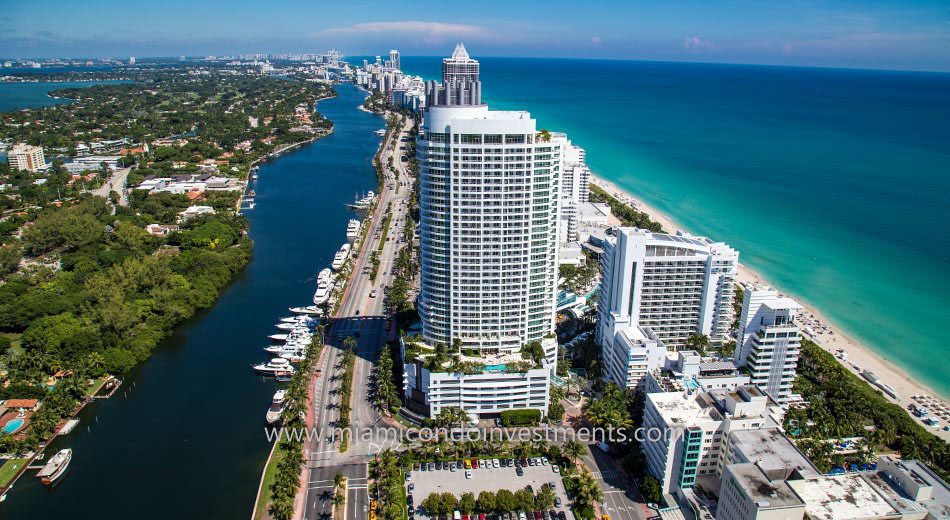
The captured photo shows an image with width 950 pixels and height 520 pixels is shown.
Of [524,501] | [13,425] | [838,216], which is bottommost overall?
[13,425]

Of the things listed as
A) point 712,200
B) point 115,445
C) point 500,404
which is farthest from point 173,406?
point 712,200

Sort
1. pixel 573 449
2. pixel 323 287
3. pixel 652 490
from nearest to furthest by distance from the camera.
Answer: pixel 652 490
pixel 573 449
pixel 323 287

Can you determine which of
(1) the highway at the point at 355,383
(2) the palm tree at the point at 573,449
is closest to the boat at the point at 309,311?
(1) the highway at the point at 355,383

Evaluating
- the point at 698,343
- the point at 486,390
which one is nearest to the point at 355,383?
the point at 486,390

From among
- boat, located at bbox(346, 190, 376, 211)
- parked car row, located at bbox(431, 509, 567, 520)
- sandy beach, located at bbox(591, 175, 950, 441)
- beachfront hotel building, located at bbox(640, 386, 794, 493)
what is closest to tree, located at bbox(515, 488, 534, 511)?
parked car row, located at bbox(431, 509, 567, 520)

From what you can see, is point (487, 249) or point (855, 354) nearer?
point (487, 249)

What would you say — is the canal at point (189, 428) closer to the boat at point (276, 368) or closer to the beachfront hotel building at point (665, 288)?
the boat at point (276, 368)

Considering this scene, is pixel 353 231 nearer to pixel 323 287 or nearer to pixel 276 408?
pixel 323 287
